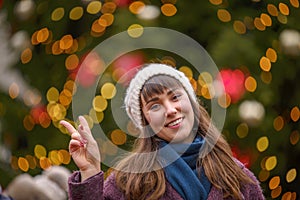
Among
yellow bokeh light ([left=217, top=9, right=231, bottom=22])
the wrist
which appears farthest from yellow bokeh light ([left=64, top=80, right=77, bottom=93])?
the wrist

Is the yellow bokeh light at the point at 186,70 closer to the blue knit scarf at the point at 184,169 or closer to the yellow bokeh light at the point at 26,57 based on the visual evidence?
the yellow bokeh light at the point at 26,57

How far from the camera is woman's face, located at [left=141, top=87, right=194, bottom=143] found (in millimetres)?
2203

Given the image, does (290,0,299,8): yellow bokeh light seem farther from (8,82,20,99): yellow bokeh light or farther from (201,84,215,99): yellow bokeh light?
(8,82,20,99): yellow bokeh light

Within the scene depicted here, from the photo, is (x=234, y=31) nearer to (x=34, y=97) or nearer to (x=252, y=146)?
(x=252, y=146)

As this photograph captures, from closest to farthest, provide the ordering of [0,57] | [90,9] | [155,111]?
[155,111], [90,9], [0,57]

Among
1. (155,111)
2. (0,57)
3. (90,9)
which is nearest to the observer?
(155,111)

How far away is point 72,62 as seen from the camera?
3336 millimetres

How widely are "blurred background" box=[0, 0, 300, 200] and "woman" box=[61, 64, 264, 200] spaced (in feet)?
3.20

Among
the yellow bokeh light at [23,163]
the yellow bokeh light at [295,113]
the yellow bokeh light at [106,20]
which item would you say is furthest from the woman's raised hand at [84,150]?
the yellow bokeh light at [295,113]

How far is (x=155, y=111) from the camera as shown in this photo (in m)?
2.23

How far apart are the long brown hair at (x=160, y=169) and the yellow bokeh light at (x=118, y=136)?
105 centimetres

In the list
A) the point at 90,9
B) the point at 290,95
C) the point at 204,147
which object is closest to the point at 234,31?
the point at 290,95

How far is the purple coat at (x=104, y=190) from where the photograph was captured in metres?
2.09

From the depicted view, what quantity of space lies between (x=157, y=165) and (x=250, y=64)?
1269 millimetres
